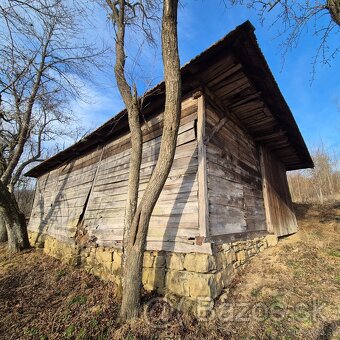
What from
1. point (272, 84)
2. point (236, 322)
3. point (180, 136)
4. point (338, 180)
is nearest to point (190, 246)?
point (236, 322)

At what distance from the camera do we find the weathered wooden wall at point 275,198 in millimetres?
6832

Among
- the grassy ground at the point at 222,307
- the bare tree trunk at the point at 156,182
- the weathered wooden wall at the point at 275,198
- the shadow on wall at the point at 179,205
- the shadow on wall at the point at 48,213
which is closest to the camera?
the grassy ground at the point at 222,307

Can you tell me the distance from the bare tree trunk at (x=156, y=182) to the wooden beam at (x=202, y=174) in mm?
830

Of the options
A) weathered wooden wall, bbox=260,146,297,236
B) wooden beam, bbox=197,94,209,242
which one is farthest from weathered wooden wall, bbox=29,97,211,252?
weathered wooden wall, bbox=260,146,297,236

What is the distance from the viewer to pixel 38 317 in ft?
12.2

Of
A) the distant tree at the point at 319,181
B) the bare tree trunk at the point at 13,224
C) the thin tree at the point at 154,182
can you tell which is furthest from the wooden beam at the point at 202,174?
the distant tree at the point at 319,181

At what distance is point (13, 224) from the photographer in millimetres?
Answer: 8086

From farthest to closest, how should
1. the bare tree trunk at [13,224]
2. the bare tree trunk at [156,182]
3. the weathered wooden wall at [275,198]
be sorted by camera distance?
the bare tree trunk at [13,224] → the weathered wooden wall at [275,198] → the bare tree trunk at [156,182]

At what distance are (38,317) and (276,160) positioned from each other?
8.94 meters

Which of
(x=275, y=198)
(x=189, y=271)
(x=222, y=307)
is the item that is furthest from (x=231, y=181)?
(x=275, y=198)

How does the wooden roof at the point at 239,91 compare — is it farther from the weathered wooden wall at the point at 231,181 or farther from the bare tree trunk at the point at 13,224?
the bare tree trunk at the point at 13,224

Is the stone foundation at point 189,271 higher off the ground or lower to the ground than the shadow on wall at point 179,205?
lower

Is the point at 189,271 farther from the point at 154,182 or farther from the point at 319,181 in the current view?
the point at 319,181

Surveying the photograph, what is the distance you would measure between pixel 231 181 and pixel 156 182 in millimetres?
2251
